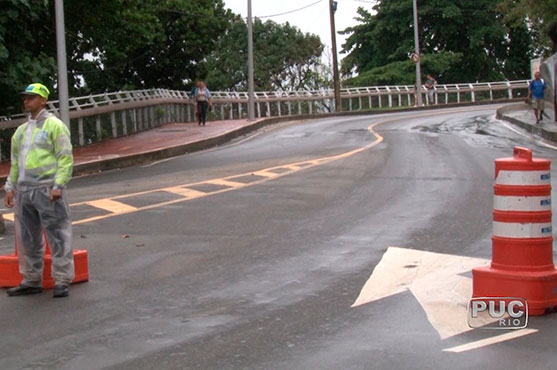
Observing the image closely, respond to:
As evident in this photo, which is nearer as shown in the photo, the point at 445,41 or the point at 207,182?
the point at 207,182

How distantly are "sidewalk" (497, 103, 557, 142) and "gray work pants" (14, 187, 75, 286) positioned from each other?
61.8ft

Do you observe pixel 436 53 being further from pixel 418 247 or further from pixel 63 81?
pixel 418 247

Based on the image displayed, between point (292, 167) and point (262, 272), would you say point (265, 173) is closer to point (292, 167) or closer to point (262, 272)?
point (292, 167)

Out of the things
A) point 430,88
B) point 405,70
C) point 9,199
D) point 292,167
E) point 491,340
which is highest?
point 405,70

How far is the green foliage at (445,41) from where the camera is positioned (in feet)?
226

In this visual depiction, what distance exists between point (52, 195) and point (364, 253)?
3251 millimetres

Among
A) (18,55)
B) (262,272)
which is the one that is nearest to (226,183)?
(262,272)

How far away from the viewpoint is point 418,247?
961 cm

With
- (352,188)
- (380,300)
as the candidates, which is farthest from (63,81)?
(380,300)

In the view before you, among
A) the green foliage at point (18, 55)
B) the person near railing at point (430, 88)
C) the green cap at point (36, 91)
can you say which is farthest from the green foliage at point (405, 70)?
the green cap at point (36, 91)

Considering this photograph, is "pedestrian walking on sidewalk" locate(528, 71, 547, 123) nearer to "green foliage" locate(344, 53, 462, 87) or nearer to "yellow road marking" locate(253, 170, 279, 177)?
"yellow road marking" locate(253, 170, 279, 177)

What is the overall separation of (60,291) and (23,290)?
40 centimetres

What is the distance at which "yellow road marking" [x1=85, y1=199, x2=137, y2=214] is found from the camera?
13.0m

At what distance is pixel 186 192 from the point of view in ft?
49.1
